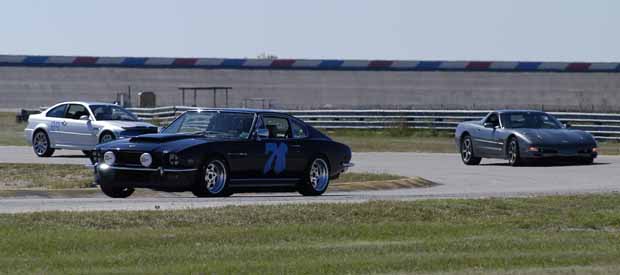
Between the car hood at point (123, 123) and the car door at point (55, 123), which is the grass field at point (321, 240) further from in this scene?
the car door at point (55, 123)

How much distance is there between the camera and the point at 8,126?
55969mm

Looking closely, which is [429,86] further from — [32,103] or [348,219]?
[348,219]

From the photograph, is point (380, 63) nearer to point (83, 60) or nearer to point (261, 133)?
point (83, 60)

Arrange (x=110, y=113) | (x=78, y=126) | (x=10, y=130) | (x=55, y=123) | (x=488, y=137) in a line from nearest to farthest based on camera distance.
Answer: (x=488, y=137), (x=78, y=126), (x=110, y=113), (x=55, y=123), (x=10, y=130)

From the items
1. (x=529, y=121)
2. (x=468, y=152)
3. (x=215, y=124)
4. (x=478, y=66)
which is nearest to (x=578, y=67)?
(x=478, y=66)

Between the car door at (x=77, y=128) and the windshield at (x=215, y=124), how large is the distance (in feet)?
36.5

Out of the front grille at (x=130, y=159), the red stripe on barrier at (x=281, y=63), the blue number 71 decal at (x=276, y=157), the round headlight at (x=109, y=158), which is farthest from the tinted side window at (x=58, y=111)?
the red stripe on barrier at (x=281, y=63)

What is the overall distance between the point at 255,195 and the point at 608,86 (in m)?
57.5

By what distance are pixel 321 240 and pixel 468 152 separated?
60.7ft

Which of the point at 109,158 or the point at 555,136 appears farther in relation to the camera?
the point at 555,136

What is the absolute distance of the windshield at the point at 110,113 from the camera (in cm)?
3159

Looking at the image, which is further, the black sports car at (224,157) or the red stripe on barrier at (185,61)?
the red stripe on barrier at (185,61)

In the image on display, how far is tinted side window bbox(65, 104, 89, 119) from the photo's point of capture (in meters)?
32.0

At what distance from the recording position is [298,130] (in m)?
21.0
